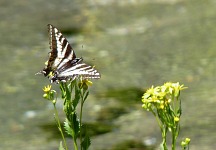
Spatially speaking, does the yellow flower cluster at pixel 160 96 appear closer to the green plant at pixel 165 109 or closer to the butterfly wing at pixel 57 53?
the green plant at pixel 165 109

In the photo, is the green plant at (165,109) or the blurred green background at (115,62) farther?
the blurred green background at (115,62)

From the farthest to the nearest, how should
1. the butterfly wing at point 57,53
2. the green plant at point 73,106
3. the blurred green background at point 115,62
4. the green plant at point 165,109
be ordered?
the blurred green background at point 115,62 → the butterfly wing at point 57,53 → the green plant at point 73,106 → the green plant at point 165,109

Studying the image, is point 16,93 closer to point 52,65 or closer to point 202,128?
point 202,128

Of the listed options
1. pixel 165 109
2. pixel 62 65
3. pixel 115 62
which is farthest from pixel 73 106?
pixel 115 62

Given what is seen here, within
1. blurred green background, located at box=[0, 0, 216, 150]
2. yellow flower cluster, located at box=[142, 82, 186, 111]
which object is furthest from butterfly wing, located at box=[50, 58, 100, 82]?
blurred green background, located at box=[0, 0, 216, 150]

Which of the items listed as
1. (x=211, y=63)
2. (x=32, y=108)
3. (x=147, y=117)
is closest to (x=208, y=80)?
(x=211, y=63)

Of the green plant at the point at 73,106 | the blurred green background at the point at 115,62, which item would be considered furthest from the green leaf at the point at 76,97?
the blurred green background at the point at 115,62

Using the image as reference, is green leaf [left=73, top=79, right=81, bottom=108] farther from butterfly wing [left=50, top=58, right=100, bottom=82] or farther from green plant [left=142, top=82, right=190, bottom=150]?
green plant [left=142, top=82, right=190, bottom=150]
